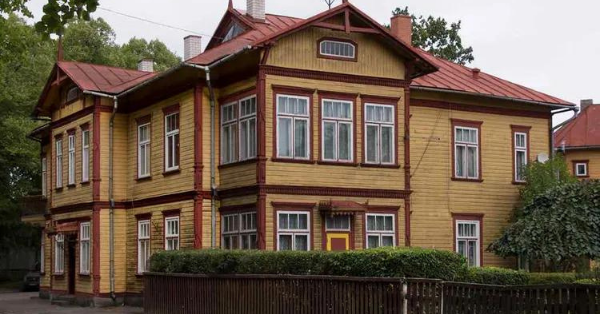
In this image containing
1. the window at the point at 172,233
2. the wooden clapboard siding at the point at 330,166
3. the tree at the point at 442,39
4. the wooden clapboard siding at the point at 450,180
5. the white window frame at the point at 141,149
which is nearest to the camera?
the wooden clapboard siding at the point at 330,166

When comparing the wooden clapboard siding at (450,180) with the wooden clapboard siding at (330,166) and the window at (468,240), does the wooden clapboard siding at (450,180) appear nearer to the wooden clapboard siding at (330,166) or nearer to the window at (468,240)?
the window at (468,240)

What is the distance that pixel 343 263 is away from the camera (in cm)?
1909

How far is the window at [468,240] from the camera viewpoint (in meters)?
30.7

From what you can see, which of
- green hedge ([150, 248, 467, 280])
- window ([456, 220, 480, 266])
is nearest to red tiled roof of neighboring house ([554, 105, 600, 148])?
window ([456, 220, 480, 266])

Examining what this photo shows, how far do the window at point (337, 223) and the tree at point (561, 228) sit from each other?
552 cm

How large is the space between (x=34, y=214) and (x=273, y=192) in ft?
59.8

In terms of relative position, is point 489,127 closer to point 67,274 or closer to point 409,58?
point 409,58

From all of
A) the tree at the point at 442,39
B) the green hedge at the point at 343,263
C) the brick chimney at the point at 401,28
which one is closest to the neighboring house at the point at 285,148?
the brick chimney at the point at 401,28

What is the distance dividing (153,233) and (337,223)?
7.14 meters

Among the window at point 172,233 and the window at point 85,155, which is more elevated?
the window at point 85,155

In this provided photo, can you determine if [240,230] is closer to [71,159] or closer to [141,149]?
[141,149]

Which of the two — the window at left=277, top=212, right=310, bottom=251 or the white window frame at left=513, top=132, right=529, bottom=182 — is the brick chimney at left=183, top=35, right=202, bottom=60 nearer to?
the window at left=277, top=212, right=310, bottom=251

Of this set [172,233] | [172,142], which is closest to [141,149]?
[172,142]

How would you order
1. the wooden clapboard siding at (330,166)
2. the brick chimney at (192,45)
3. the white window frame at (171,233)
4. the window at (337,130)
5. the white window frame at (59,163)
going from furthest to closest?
the white window frame at (59,163) → the brick chimney at (192,45) → the white window frame at (171,233) → the window at (337,130) → the wooden clapboard siding at (330,166)
